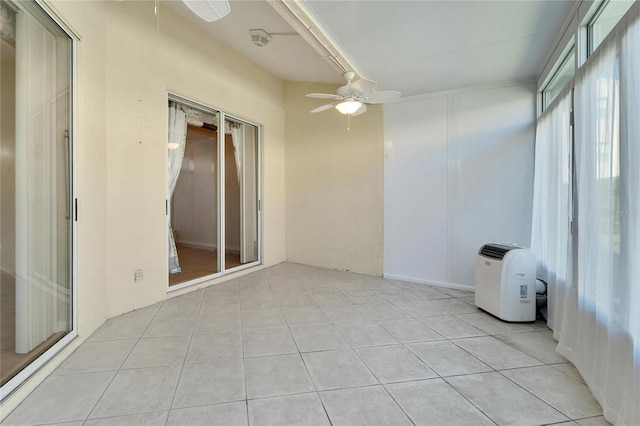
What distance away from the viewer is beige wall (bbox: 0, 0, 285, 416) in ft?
8.22

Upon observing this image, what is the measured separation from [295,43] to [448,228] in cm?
339

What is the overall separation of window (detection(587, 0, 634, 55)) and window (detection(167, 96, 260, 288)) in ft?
13.5

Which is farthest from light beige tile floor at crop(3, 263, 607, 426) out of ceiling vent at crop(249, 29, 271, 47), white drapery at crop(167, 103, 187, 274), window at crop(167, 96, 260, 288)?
ceiling vent at crop(249, 29, 271, 47)

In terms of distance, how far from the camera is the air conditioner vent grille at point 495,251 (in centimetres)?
298

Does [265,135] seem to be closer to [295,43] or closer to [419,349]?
[295,43]

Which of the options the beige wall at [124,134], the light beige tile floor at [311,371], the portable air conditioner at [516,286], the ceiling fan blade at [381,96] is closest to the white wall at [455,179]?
the portable air conditioner at [516,286]

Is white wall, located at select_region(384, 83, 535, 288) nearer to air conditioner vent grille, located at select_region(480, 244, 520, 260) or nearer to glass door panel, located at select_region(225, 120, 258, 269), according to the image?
air conditioner vent grille, located at select_region(480, 244, 520, 260)

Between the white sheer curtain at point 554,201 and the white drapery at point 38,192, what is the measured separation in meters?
4.08

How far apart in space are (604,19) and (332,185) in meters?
3.70

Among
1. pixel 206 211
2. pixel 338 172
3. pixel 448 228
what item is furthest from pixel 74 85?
pixel 448 228

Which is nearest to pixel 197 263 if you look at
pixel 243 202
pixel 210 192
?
pixel 243 202

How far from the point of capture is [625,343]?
4.87ft

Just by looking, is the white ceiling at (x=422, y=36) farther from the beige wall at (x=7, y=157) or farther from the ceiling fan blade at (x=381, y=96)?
the beige wall at (x=7, y=157)

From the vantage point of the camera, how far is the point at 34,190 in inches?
78.5
